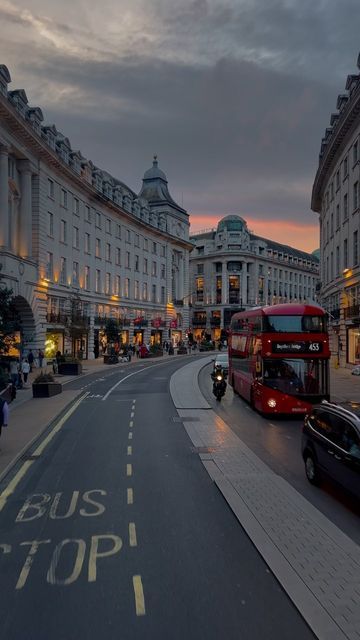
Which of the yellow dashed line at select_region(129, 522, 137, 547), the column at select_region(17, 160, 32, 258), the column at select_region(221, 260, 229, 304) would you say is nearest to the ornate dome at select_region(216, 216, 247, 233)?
the column at select_region(221, 260, 229, 304)

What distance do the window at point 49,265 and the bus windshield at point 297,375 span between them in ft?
115

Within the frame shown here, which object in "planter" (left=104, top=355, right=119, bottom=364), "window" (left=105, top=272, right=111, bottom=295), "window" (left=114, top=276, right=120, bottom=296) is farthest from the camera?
"window" (left=114, top=276, right=120, bottom=296)

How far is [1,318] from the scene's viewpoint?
22.6 meters

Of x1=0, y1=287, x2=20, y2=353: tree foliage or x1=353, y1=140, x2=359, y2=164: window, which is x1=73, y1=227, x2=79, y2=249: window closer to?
x1=353, y1=140, x2=359, y2=164: window

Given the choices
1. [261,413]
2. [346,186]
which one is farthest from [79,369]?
[346,186]

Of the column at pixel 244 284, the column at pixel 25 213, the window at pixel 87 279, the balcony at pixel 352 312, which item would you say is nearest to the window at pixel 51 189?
the column at pixel 25 213

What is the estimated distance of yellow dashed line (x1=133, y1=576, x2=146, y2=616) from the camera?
6.11 metres

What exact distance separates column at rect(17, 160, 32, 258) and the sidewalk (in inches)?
1402

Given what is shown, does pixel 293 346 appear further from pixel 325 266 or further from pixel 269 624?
pixel 325 266

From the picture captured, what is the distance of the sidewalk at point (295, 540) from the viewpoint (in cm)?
607

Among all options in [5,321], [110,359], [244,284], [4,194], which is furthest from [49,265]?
[244,284]

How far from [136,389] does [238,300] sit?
9816cm

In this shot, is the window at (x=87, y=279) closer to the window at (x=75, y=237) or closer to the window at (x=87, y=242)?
the window at (x=87, y=242)

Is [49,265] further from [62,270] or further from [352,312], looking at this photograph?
[352,312]
